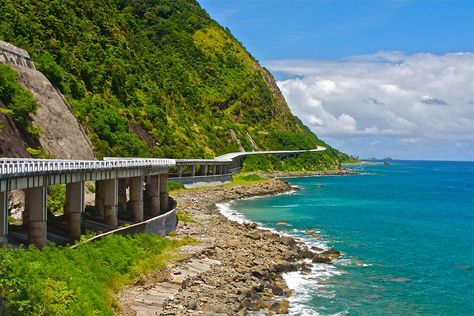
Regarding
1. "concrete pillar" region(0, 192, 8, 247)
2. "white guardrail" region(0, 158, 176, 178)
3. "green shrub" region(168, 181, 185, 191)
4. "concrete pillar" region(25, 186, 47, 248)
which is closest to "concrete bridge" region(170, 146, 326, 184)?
"green shrub" region(168, 181, 185, 191)

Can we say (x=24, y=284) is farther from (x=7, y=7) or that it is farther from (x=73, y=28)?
(x=73, y=28)

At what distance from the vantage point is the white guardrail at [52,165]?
3346cm

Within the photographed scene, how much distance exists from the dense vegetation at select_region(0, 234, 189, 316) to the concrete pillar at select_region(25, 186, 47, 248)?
188 cm

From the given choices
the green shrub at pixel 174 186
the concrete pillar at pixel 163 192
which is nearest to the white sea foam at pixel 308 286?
the concrete pillar at pixel 163 192

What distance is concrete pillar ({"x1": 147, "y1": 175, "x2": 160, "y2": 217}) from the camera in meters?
61.9

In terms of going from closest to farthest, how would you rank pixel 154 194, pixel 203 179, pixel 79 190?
pixel 79 190
pixel 154 194
pixel 203 179

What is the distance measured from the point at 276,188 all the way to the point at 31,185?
324 feet

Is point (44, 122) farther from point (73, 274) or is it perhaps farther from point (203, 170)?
point (203, 170)

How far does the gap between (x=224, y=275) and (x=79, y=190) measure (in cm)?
1400

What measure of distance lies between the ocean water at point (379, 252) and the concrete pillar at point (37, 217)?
18503 mm

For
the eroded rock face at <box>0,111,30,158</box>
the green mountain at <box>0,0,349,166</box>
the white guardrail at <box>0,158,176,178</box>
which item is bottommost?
the white guardrail at <box>0,158,176,178</box>

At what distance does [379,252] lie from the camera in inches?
2404

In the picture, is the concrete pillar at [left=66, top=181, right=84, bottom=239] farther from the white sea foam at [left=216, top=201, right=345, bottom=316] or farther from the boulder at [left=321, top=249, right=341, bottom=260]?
the boulder at [left=321, top=249, right=341, bottom=260]

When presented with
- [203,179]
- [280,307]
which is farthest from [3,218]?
[203,179]
